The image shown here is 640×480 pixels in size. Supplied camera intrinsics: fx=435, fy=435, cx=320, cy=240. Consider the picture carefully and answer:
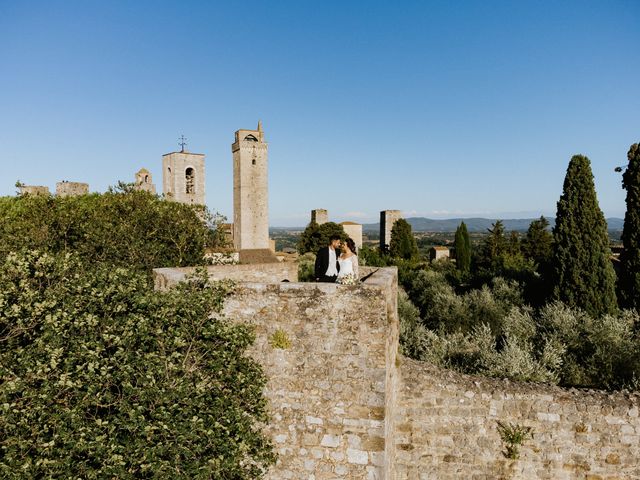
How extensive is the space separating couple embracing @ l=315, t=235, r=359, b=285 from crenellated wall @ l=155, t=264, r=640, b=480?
1.77 ft

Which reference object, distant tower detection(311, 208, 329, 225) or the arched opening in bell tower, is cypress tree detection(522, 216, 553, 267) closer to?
distant tower detection(311, 208, 329, 225)

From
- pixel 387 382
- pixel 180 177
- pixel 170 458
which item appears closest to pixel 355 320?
pixel 387 382

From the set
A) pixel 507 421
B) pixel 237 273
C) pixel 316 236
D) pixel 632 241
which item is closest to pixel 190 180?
pixel 316 236

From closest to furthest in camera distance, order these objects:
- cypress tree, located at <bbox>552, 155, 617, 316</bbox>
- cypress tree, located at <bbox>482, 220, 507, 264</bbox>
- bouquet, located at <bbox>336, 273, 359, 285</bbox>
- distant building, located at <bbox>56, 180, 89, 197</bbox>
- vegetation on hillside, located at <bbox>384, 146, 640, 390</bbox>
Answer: bouquet, located at <bbox>336, 273, 359, 285</bbox>, vegetation on hillside, located at <bbox>384, 146, 640, 390</bbox>, cypress tree, located at <bbox>552, 155, 617, 316</bbox>, distant building, located at <bbox>56, 180, 89, 197</bbox>, cypress tree, located at <bbox>482, 220, 507, 264</bbox>

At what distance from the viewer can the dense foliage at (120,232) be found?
12164 millimetres

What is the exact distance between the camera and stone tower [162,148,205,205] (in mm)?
52594

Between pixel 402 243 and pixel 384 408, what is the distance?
172 feet

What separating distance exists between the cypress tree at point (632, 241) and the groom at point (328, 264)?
15960mm

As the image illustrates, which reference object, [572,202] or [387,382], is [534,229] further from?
[387,382]

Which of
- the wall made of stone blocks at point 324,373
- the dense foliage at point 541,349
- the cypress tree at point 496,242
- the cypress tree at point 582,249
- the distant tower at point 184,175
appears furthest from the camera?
the distant tower at point 184,175

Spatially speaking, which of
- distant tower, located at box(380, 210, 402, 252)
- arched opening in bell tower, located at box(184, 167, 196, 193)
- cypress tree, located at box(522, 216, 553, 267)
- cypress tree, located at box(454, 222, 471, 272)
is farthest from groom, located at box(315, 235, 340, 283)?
distant tower, located at box(380, 210, 402, 252)

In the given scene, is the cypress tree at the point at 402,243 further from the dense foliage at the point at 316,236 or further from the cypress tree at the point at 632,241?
the cypress tree at the point at 632,241

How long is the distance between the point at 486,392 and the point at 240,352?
4036mm

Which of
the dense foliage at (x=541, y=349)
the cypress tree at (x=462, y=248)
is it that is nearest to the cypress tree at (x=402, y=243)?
the cypress tree at (x=462, y=248)
